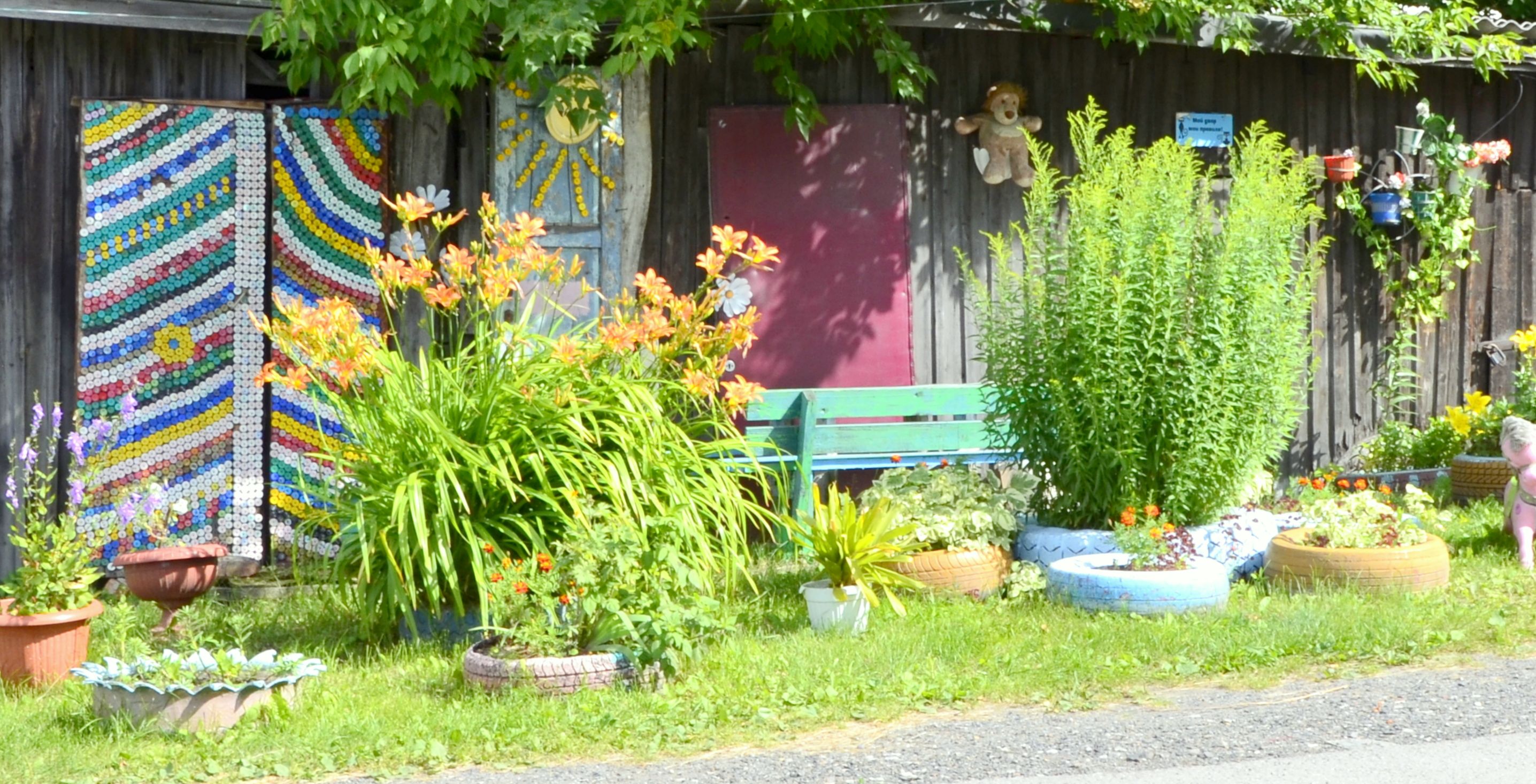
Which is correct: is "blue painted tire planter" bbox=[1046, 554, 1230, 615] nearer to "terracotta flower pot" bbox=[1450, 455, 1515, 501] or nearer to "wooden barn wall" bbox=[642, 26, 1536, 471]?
"wooden barn wall" bbox=[642, 26, 1536, 471]

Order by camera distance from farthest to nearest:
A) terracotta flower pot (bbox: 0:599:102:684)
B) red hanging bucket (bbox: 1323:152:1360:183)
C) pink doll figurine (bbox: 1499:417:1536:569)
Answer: red hanging bucket (bbox: 1323:152:1360:183), pink doll figurine (bbox: 1499:417:1536:569), terracotta flower pot (bbox: 0:599:102:684)

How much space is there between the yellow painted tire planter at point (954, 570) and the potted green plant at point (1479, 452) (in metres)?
3.49

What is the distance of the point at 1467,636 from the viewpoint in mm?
5543

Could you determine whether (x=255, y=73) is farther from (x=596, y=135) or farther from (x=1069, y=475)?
(x=1069, y=475)

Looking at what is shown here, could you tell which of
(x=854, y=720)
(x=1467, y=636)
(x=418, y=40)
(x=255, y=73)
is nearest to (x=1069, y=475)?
(x=1467, y=636)

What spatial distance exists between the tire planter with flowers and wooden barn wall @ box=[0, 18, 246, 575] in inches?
127

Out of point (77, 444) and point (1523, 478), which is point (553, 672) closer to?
point (77, 444)

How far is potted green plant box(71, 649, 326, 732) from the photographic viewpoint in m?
4.63

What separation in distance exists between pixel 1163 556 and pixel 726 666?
74.6 inches

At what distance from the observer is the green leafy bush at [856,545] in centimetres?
586

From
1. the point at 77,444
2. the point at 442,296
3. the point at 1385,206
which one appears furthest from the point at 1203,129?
Result: the point at 77,444

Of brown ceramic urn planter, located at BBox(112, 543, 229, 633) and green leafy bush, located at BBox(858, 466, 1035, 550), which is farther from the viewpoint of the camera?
green leafy bush, located at BBox(858, 466, 1035, 550)

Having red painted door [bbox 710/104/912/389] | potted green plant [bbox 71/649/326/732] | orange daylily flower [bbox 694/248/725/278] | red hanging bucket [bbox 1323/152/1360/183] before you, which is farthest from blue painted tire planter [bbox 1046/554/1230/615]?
red hanging bucket [bbox 1323/152/1360/183]

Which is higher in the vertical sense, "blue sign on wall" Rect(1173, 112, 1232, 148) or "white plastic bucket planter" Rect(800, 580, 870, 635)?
"blue sign on wall" Rect(1173, 112, 1232, 148)
